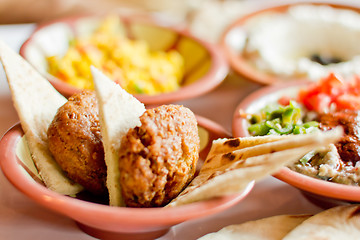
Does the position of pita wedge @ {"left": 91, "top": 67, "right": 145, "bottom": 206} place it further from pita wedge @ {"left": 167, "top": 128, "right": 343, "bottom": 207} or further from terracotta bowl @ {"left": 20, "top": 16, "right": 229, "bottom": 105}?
terracotta bowl @ {"left": 20, "top": 16, "right": 229, "bottom": 105}

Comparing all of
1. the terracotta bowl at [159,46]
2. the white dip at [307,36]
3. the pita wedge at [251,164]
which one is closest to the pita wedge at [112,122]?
the pita wedge at [251,164]

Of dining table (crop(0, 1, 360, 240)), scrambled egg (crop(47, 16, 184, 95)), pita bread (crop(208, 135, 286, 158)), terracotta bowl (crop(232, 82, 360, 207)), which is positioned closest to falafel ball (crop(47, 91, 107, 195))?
dining table (crop(0, 1, 360, 240))

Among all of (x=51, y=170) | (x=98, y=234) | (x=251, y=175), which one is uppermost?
(x=251, y=175)

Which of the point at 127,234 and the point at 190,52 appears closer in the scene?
the point at 127,234

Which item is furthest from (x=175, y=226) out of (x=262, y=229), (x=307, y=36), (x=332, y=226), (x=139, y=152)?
(x=307, y=36)

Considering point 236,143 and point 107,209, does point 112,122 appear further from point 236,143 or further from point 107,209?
point 236,143

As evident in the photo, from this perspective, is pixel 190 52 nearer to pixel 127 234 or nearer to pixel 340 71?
pixel 340 71

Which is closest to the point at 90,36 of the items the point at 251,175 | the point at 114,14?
the point at 114,14
